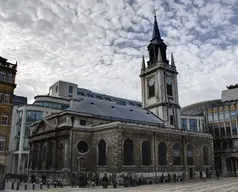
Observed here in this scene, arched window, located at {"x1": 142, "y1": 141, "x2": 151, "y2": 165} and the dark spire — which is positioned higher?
the dark spire

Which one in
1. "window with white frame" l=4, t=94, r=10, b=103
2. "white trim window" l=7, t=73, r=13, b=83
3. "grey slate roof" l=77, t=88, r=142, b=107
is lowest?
"window with white frame" l=4, t=94, r=10, b=103

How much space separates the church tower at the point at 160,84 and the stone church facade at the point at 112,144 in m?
0.78

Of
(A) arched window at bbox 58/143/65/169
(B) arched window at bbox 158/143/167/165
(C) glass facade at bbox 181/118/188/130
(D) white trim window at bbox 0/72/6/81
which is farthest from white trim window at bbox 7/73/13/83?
(C) glass facade at bbox 181/118/188/130

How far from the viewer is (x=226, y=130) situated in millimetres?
64438

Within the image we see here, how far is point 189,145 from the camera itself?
5028cm

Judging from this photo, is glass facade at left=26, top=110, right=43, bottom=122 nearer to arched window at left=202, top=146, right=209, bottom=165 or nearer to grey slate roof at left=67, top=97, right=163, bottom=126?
grey slate roof at left=67, top=97, right=163, bottom=126

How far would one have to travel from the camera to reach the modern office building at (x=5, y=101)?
33281 mm

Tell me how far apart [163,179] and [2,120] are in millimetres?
25550

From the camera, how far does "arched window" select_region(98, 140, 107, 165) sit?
137 ft

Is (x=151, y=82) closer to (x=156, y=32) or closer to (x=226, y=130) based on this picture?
(x=156, y=32)

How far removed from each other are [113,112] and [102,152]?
1058 centimetres

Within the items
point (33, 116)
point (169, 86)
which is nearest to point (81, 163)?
point (169, 86)

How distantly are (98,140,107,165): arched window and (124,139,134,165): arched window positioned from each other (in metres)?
3.35

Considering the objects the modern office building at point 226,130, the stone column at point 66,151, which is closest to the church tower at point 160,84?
the modern office building at point 226,130
